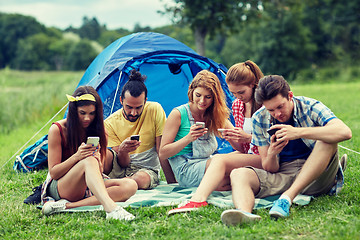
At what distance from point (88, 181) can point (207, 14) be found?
827 cm

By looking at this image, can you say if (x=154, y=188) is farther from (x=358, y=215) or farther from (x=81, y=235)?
(x=358, y=215)

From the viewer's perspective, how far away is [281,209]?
259 cm

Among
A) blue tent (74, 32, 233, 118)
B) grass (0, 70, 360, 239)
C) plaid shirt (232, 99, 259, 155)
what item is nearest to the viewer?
grass (0, 70, 360, 239)

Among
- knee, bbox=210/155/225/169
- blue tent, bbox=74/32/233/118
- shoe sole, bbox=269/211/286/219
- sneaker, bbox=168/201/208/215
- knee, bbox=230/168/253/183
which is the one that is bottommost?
sneaker, bbox=168/201/208/215

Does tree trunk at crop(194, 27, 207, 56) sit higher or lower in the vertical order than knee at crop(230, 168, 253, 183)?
higher

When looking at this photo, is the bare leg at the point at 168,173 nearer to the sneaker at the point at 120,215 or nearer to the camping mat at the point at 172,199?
the camping mat at the point at 172,199

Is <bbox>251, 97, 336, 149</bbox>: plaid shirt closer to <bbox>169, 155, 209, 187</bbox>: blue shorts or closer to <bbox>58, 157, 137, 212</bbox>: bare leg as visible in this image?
<bbox>169, 155, 209, 187</bbox>: blue shorts

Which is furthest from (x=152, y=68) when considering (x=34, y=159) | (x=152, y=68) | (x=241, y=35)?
(x=241, y=35)

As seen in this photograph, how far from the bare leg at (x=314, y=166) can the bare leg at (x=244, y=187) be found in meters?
0.23

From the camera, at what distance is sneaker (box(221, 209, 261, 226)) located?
2.48 meters

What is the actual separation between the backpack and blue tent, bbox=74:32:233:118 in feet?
2.64

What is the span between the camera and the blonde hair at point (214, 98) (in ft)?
10.8

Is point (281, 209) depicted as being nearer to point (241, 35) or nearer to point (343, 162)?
point (343, 162)

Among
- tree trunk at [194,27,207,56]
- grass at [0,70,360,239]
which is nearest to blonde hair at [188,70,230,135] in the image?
grass at [0,70,360,239]
